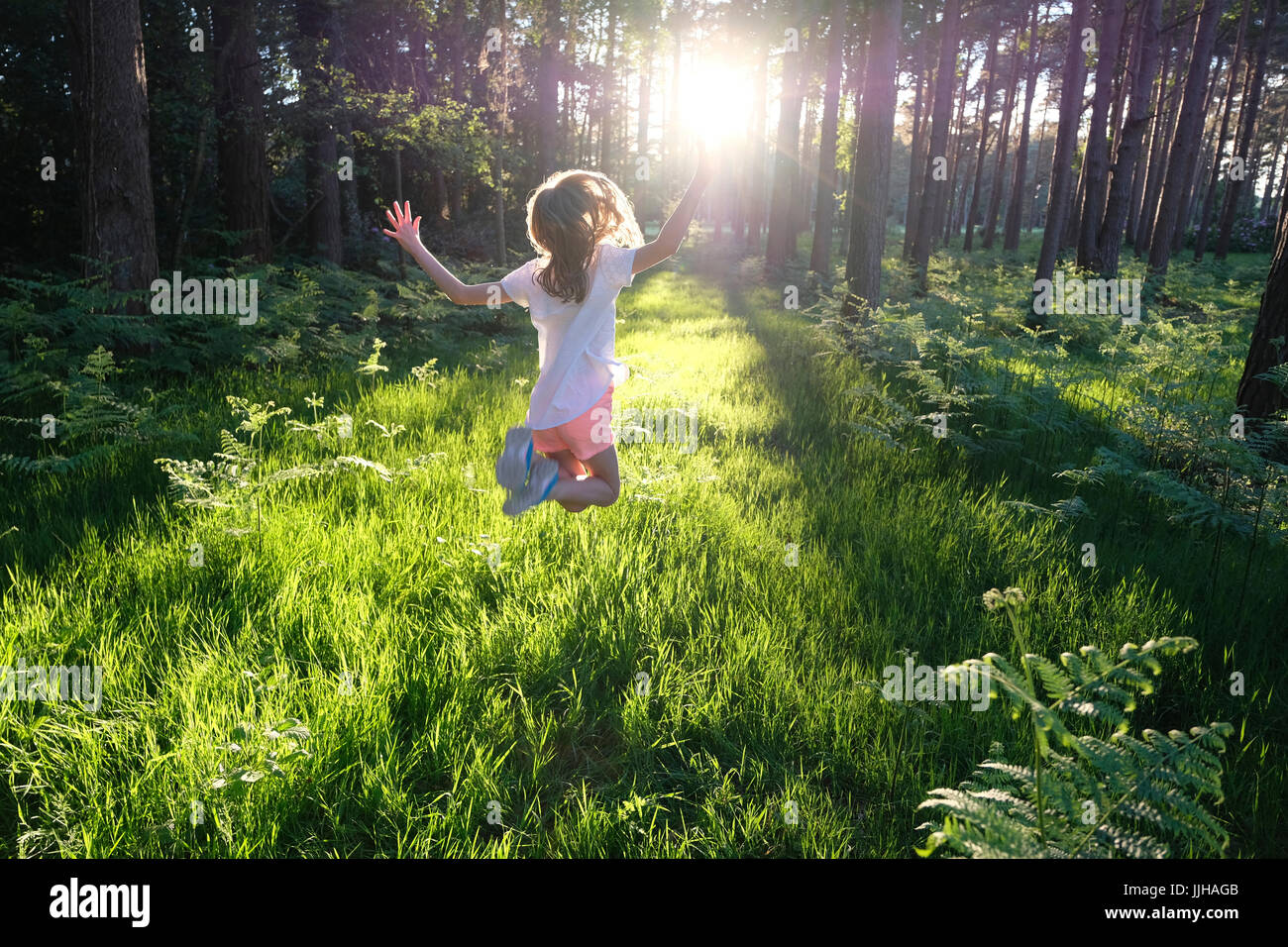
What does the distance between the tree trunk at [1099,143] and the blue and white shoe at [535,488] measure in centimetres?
1538

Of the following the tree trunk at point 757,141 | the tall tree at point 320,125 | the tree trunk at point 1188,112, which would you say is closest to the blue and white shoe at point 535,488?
the tall tree at point 320,125

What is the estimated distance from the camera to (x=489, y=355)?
10070mm

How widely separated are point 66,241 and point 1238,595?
53.6ft

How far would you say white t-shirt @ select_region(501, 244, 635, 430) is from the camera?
3.56 metres

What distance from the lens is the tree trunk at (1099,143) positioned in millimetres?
13852

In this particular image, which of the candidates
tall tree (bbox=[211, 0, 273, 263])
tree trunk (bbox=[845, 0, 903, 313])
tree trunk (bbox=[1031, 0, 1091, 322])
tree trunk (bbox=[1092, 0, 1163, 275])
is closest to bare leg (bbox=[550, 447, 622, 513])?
tree trunk (bbox=[845, 0, 903, 313])

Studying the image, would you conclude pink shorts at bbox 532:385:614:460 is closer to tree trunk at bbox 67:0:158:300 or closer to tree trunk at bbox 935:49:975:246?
tree trunk at bbox 67:0:158:300

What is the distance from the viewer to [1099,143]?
14820 mm

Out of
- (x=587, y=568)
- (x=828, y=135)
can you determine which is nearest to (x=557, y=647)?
(x=587, y=568)

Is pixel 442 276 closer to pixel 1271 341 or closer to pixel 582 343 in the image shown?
pixel 582 343
